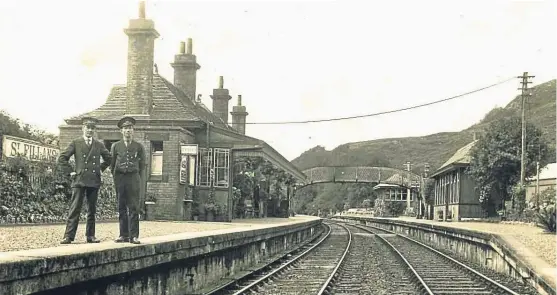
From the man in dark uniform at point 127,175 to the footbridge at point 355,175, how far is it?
67859mm

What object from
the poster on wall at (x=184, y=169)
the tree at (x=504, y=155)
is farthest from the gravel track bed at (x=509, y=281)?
the tree at (x=504, y=155)

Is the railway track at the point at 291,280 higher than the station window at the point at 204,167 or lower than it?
lower

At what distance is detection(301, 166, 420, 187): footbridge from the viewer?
77.9 metres

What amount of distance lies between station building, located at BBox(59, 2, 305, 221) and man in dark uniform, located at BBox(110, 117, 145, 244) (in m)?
14.2

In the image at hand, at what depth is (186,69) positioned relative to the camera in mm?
34969

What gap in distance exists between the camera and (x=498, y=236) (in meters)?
16.9

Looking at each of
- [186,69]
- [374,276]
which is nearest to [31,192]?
[374,276]

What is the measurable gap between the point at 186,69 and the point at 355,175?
46293 millimetres

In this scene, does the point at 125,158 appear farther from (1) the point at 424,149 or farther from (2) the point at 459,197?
(1) the point at 424,149

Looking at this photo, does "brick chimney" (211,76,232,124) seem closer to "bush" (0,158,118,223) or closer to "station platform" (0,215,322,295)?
"bush" (0,158,118,223)

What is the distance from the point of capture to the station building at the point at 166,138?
24.4m

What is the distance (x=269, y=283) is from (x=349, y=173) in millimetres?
66613

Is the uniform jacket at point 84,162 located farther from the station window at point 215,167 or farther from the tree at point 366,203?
the tree at point 366,203

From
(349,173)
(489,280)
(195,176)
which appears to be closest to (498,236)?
(489,280)
